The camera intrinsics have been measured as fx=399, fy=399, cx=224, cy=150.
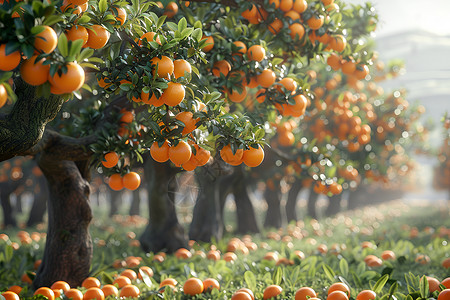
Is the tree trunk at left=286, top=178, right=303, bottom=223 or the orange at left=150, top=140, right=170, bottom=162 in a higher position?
the orange at left=150, top=140, right=170, bottom=162

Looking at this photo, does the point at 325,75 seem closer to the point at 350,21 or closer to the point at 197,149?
the point at 350,21

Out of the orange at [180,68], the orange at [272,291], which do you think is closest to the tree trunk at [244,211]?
the orange at [272,291]

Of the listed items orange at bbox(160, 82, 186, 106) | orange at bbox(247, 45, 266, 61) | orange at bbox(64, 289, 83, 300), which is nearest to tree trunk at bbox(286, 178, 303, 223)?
orange at bbox(247, 45, 266, 61)

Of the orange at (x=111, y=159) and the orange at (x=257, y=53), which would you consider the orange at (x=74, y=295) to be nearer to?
the orange at (x=111, y=159)

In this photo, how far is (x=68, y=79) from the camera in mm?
2531

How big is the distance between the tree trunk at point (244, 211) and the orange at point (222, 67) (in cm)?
851

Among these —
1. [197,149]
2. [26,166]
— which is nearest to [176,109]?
[197,149]

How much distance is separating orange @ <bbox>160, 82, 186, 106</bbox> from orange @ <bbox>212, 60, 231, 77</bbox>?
1594 millimetres

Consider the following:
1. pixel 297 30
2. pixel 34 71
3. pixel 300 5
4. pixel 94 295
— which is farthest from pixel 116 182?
pixel 300 5

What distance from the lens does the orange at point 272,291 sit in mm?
4903

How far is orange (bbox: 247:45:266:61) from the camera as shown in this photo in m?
4.59

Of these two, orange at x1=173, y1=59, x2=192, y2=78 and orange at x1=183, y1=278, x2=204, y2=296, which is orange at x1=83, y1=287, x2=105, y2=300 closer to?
orange at x1=183, y1=278, x2=204, y2=296

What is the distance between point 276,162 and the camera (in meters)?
10.7

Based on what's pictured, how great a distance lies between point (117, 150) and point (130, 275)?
1.97 meters
